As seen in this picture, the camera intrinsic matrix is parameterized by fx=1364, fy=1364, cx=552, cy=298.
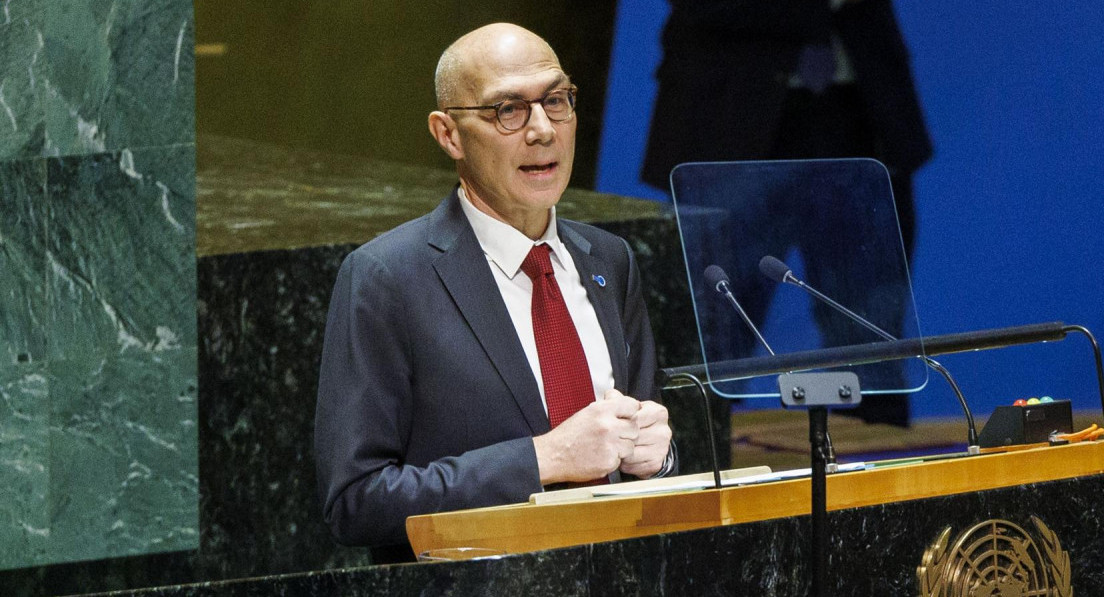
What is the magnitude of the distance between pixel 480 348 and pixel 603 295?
1.16 feet

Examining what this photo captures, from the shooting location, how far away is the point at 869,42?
4.71 metres

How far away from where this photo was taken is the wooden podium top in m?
1.71

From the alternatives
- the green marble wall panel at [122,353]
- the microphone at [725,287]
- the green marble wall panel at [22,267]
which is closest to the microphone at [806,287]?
the microphone at [725,287]

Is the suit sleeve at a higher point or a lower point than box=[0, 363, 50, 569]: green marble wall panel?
higher

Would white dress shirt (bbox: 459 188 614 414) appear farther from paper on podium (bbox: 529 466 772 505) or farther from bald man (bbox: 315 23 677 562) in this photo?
paper on podium (bbox: 529 466 772 505)

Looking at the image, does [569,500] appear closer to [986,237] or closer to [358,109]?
[358,109]

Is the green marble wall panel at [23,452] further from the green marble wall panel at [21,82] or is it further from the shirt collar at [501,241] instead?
the shirt collar at [501,241]

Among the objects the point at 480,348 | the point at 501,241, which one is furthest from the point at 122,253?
the point at 480,348

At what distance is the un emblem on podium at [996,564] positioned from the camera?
1834 millimetres

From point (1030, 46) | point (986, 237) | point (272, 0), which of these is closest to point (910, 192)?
point (986, 237)

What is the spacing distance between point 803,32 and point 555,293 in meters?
2.60

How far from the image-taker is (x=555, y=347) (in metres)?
2.35

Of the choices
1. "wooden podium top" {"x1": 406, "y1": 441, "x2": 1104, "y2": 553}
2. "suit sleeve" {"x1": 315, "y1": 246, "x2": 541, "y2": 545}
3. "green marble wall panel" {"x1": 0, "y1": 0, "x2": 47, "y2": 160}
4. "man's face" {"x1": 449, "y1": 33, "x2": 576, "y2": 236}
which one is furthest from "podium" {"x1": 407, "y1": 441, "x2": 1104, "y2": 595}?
"green marble wall panel" {"x1": 0, "y1": 0, "x2": 47, "y2": 160}

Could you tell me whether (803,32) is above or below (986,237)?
above
